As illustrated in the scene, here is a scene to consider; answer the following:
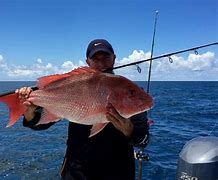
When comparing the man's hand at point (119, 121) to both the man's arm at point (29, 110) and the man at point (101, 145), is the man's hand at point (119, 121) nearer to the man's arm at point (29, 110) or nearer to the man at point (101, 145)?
the man at point (101, 145)

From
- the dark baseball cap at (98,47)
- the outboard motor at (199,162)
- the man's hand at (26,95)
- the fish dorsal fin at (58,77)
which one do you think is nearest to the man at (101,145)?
the dark baseball cap at (98,47)

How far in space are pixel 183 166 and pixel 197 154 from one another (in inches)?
11.8

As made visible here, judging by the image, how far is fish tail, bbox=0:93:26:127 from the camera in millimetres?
3385

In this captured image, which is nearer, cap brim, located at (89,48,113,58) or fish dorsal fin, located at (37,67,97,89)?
fish dorsal fin, located at (37,67,97,89)

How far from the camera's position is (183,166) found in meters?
5.74

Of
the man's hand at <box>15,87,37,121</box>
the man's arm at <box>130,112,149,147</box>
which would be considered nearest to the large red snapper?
the man's hand at <box>15,87,37,121</box>

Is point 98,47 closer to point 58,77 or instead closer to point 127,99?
point 58,77

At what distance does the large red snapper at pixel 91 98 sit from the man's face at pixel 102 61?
2.01ft

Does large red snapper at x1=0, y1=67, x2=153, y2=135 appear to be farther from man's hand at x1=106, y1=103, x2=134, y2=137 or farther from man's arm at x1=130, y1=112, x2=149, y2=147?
man's arm at x1=130, y1=112, x2=149, y2=147

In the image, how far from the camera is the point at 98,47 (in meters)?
3.73

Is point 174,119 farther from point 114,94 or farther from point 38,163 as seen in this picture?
point 114,94

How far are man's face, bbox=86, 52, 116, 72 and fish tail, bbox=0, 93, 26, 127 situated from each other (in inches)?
33.9

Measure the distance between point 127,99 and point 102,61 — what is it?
854 millimetres

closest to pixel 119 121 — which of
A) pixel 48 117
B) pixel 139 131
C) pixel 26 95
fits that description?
pixel 139 131
